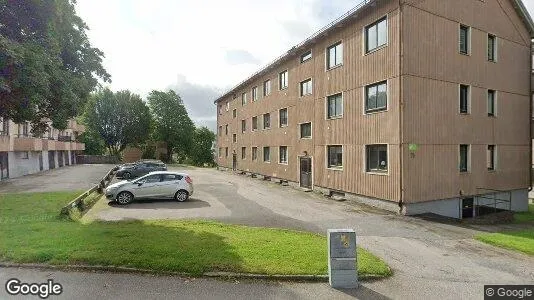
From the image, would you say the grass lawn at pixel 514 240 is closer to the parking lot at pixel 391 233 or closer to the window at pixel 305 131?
the parking lot at pixel 391 233

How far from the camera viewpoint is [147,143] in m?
70.1

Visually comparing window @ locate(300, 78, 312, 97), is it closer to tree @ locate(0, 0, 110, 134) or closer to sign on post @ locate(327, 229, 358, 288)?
tree @ locate(0, 0, 110, 134)

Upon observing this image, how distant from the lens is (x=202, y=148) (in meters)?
70.1

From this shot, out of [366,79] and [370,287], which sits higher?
[366,79]

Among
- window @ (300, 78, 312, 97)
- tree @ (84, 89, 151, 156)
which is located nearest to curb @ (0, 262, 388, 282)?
window @ (300, 78, 312, 97)

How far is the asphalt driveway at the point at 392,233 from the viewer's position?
313 inches

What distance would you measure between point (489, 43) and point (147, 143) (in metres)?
61.7

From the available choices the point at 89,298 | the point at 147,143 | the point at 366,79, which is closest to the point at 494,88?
the point at 366,79

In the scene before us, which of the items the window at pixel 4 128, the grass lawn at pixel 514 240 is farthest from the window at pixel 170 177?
the window at pixel 4 128

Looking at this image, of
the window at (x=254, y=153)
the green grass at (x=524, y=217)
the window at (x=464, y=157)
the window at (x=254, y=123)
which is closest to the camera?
the window at (x=464, y=157)

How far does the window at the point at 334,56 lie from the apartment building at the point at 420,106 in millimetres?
63

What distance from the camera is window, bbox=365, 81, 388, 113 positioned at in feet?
58.9

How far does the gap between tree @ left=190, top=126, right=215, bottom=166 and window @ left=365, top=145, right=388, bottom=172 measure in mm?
53188

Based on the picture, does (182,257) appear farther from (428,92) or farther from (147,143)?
(147,143)
